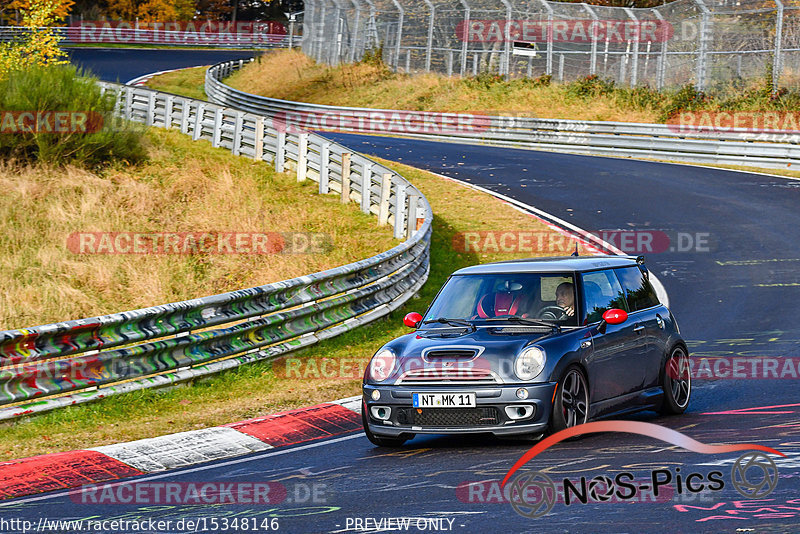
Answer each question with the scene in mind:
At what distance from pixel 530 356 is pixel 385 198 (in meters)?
13.4

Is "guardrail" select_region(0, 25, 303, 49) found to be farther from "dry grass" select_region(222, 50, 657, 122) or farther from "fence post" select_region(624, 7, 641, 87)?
"fence post" select_region(624, 7, 641, 87)

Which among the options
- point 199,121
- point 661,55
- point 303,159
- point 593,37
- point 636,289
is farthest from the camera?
point 593,37

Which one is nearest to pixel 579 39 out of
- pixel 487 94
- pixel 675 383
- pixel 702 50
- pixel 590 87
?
pixel 590 87

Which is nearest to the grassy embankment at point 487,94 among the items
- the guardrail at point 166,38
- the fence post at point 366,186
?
the fence post at point 366,186

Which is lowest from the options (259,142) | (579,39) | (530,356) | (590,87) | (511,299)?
(259,142)

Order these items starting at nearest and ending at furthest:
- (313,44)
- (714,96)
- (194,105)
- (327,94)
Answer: (194,105), (714,96), (327,94), (313,44)

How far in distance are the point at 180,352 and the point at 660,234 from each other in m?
12.7

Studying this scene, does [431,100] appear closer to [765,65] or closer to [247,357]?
[765,65]

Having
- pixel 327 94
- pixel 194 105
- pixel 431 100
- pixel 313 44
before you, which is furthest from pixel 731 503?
pixel 313 44

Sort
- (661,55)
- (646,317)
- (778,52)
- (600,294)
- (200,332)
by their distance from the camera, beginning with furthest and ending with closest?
(661,55) → (778,52) → (200,332) → (646,317) → (600,294)

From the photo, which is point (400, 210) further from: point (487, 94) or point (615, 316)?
point (487, 94)

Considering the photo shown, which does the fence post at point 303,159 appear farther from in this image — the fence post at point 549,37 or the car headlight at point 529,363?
the car headlight at point 529,363

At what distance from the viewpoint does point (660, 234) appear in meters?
21.0

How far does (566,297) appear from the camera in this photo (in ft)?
29.8
